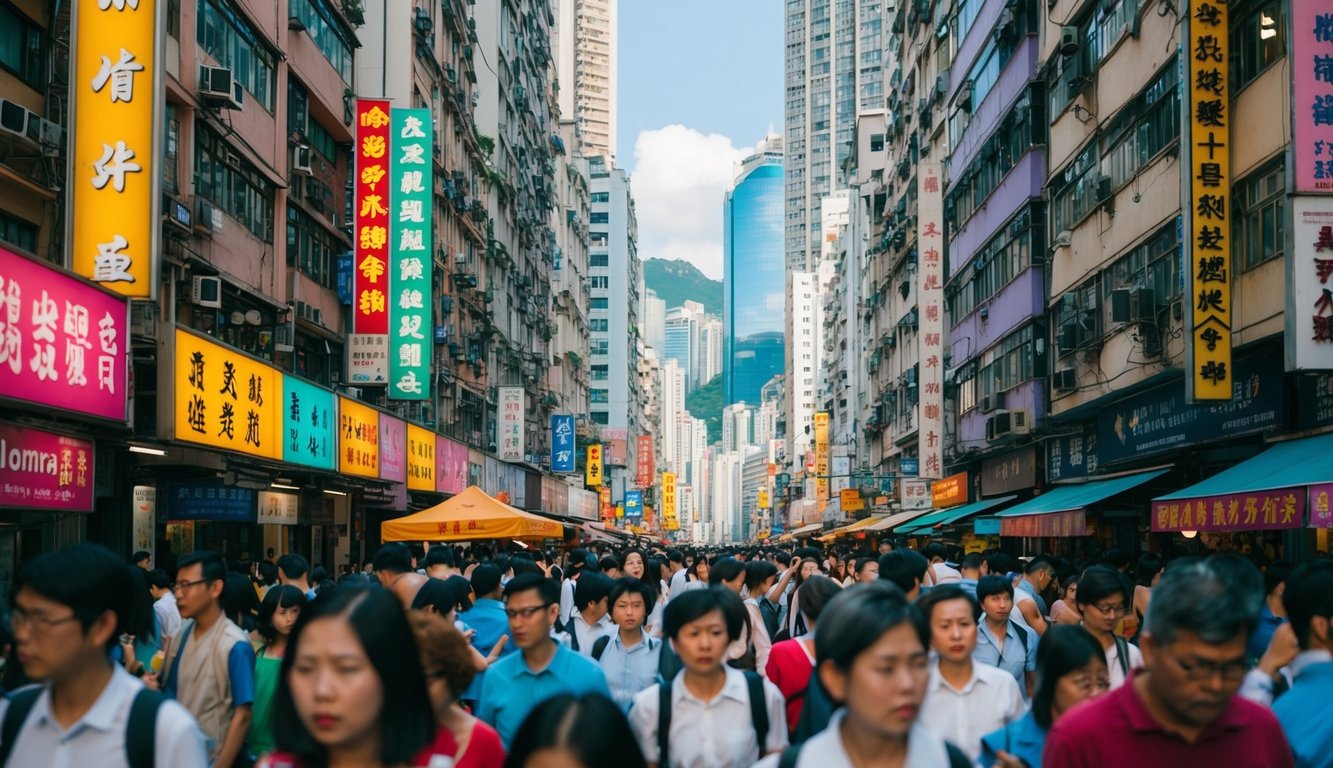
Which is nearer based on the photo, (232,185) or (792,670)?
(792,670)

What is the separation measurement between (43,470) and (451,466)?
23241 millimetres

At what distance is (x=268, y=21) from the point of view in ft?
79.6

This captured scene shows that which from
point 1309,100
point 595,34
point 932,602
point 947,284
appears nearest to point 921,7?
point 947,284

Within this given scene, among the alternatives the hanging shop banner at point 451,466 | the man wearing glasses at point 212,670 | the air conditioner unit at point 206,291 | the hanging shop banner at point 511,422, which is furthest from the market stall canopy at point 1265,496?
the hanging shop banner at point 511,422

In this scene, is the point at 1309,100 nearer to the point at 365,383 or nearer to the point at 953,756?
the point at 953,756

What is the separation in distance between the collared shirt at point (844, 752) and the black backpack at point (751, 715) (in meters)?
1.88

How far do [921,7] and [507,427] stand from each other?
19107 millimetres

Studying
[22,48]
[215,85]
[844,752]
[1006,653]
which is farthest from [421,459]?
[844,752]

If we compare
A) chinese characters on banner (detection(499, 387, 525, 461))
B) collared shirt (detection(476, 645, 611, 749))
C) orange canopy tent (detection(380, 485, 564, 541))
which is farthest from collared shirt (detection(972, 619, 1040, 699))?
→ chinese characters on banner (detection(499, 387, 525, 461))

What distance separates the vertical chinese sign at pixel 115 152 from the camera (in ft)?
48.5

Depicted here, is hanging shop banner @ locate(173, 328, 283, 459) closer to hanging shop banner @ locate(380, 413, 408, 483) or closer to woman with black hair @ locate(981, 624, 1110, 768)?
hanging shop banner @ locate(380, 413, 408, 483)

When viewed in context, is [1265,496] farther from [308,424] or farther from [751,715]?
[308,424]

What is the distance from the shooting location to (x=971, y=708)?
5875 millimetres

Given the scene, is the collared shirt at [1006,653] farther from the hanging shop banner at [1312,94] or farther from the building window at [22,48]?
the building window at [22,48]
